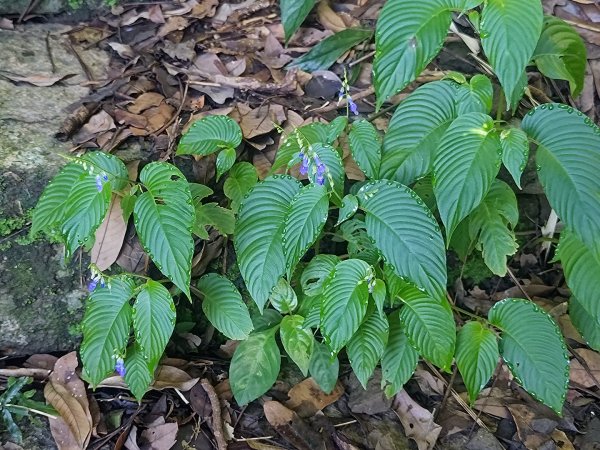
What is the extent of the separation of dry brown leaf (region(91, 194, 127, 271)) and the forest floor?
0.10ft

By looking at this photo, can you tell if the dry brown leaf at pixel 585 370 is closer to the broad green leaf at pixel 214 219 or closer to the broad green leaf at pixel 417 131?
the broad green leaf at pixel 417 131

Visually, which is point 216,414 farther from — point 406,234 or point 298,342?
point 406,234

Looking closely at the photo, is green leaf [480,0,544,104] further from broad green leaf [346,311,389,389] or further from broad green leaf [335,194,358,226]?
broad green leaf [346,311,389,389]

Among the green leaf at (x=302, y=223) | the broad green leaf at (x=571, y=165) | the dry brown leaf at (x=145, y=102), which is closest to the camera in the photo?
the broad green leaf at (x=571, y=165)

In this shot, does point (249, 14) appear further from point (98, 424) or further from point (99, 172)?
point (98, 424)

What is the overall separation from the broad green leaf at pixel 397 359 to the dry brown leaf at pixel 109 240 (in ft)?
3.38

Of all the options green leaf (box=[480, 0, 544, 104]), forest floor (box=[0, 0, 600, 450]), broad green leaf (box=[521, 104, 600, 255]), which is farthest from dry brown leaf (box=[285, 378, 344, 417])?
green leaf (box=[480, 0, 544, 104])

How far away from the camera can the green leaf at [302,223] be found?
6.36 feet

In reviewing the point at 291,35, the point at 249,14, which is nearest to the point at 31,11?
the point at 249,14

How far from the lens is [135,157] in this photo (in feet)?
8.10

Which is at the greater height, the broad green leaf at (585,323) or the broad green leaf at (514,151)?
the broad green leaf at (514,151)

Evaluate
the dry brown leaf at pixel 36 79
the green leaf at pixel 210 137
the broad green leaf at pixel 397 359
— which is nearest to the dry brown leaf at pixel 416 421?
the broad green leaf at pixel 397 359

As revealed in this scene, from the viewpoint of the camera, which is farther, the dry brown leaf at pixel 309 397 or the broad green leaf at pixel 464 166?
the dry brown leaf at pixel 309 397

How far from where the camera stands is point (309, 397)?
224cm
